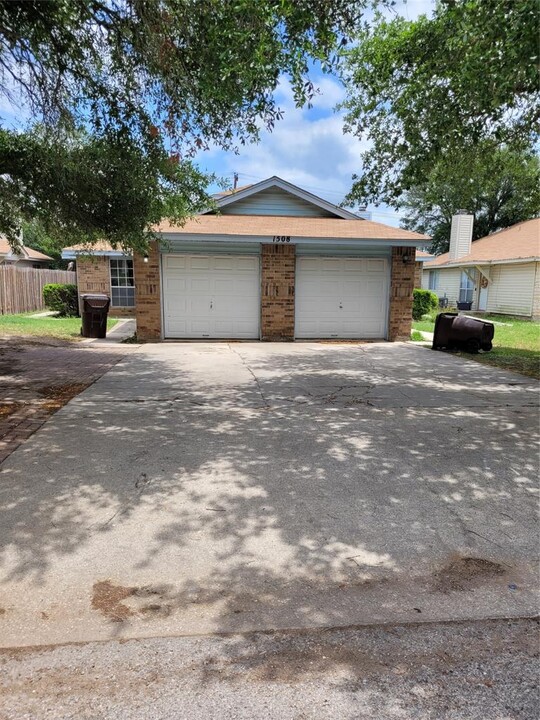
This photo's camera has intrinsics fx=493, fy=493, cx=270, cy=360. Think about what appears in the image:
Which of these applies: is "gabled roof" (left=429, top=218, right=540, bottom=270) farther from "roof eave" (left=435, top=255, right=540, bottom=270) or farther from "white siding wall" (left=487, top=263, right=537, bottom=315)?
"white siding wall" (left=487, top=263, right=537, bottom=315)

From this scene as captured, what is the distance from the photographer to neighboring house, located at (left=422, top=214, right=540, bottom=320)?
21.4m

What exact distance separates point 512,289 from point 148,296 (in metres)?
17.3

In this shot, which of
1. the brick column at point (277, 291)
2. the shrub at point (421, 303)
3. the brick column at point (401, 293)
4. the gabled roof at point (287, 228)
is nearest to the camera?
the gabled roof at point (287, 228)

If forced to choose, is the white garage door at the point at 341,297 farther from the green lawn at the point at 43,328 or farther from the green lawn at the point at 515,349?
the green lawn at the point at 43,328

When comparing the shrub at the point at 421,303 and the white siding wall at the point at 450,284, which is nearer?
the shrub at the point at 421,303

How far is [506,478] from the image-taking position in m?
4.35

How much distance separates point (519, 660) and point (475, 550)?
994 millimetres

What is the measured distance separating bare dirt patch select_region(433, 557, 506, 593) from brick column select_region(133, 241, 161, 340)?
1132 centimetres

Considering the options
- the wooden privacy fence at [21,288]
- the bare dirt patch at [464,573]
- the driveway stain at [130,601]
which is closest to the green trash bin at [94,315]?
the wooden privacy fence at [21,288]

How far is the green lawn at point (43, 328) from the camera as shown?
13820mm

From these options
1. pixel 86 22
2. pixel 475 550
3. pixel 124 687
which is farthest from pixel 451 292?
pixel 124 687

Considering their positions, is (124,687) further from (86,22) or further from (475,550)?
(86,22)

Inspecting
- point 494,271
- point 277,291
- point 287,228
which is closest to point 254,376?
point 277,291

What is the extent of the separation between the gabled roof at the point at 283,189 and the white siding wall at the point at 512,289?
34.9ft
